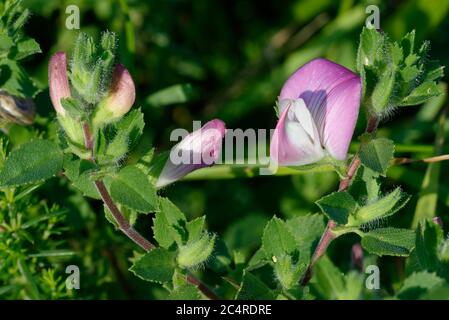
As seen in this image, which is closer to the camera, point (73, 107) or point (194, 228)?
point (73, 107)

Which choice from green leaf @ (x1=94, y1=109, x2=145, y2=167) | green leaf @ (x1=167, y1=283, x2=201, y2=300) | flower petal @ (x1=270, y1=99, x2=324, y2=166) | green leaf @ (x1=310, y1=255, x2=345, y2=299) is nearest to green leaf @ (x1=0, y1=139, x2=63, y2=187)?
Answer: green leaf @ (x1=94, y1=109, x2=145, y2=167)

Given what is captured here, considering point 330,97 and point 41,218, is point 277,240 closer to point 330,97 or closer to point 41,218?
point 330,97

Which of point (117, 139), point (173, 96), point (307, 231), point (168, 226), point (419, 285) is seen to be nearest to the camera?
point (419, 285)

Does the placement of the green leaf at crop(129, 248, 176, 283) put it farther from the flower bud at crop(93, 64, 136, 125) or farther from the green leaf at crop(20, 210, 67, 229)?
the green leaf at crop(20, 210, 67, 229)

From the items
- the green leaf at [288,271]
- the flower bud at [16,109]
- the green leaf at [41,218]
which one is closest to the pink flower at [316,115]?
the green leaf at [288,271]

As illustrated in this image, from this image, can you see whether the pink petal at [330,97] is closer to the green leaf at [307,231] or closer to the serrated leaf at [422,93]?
the serrated leaf at [422,93]

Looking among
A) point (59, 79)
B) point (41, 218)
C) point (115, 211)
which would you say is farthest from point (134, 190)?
point (41, 218)
